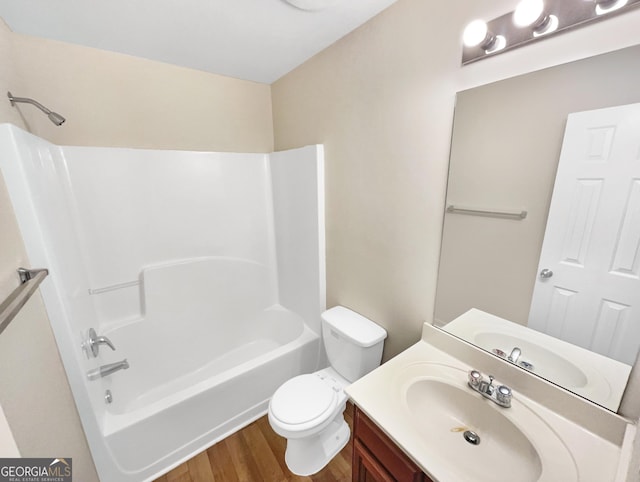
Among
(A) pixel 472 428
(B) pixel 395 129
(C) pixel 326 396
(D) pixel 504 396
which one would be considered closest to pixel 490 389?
(D) pixel 504 396

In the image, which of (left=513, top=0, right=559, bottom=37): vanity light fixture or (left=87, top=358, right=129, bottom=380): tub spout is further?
(left=87, top=358, right=129, bottom=380): tub spout

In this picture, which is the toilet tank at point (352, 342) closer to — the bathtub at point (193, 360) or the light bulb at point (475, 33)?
the bathtub at point (193, 360)

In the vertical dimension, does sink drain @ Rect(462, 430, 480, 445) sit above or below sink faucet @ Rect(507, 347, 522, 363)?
below

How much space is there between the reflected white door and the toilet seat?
1078 mm

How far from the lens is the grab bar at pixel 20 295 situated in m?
0.64

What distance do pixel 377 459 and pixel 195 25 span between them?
2141 millimetres

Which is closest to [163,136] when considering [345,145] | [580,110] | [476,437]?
[345,145]

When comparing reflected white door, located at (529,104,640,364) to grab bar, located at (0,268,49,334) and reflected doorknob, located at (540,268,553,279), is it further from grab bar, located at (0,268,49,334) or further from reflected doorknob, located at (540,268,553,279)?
grab bar, located at (0,268,49,334)

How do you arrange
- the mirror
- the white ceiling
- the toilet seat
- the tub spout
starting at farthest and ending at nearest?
the tub spout < the toilet seat < the white ceiling < the mirror

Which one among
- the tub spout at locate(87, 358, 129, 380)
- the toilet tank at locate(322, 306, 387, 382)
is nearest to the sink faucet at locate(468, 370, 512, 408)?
the toilet tank at locate(322, 306, 387, 382)

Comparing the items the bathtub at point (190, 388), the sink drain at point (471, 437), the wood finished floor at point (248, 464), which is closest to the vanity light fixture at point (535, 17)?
the sink drain at point (471, 437)

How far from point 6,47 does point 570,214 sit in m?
2.53

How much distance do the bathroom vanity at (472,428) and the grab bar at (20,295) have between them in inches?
40.8

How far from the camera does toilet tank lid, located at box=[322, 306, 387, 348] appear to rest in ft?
4.82
